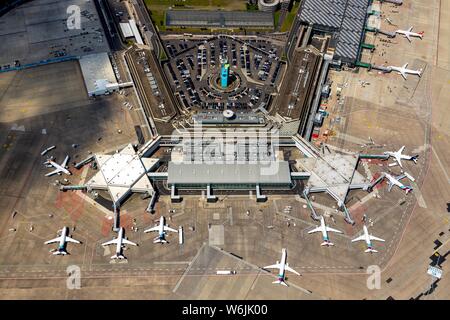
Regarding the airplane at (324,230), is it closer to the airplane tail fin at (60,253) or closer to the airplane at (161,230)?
the airplane at (161,230)

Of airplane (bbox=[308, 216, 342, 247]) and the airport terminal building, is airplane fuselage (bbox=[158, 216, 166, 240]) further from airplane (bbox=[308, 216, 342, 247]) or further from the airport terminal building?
Result: airplane (bbox=[308, 216, 342, 247])

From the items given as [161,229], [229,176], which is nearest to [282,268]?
[229,176]

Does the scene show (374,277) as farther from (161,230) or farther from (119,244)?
(119,244)

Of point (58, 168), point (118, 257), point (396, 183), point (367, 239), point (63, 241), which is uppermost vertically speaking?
point (396, 183)

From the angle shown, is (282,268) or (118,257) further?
(118,257)

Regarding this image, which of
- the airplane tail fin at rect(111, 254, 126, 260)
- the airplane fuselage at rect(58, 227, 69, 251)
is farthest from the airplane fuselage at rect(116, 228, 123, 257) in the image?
the airplane fuselage at rect(58, 227, 69, 251)

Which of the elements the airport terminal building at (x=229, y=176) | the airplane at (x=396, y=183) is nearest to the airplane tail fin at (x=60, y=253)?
the airport terminal building at (x=229, y=176)

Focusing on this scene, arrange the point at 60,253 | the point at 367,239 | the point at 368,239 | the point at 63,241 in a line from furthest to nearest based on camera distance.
→ the point at 367,239, the point at 368,239, the point at 63,241, the point at 60,253
